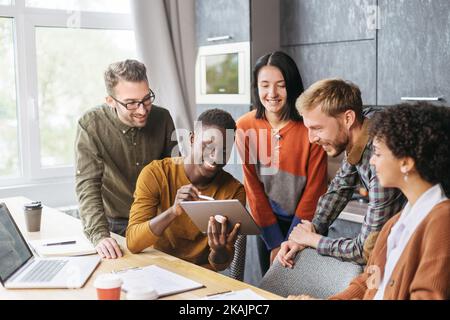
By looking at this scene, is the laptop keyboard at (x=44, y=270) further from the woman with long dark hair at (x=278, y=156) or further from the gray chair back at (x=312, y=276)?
the woman with long dark hair at (x=278, y=156)

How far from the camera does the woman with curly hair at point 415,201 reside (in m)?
1.41

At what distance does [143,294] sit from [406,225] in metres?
0.76

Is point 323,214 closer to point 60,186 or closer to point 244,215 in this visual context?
point 244,215

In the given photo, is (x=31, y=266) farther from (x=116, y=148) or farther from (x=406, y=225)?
(x=406, y=225)

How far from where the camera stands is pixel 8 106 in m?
3.82

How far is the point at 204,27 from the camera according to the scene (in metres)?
4.12

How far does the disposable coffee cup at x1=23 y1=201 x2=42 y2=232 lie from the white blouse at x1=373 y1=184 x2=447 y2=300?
1691mm

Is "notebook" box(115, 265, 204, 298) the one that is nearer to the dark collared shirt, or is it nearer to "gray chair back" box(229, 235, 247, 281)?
the dark collared shirt

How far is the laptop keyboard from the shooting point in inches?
79.6

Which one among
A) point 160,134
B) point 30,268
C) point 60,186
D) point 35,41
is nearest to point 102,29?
point 35,41

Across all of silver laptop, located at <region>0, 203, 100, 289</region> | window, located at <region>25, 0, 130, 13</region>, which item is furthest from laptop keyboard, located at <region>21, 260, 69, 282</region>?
window, located at <region>25, 0, 130, 13</region>

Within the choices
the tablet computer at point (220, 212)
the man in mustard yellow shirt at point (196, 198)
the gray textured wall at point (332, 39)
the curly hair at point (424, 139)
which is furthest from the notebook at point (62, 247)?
the gray textured wall at point (332, 39)

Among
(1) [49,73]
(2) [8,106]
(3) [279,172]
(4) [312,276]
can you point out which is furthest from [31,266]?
(1) [49,73]

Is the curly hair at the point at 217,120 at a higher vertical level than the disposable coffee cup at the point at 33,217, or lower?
higher
